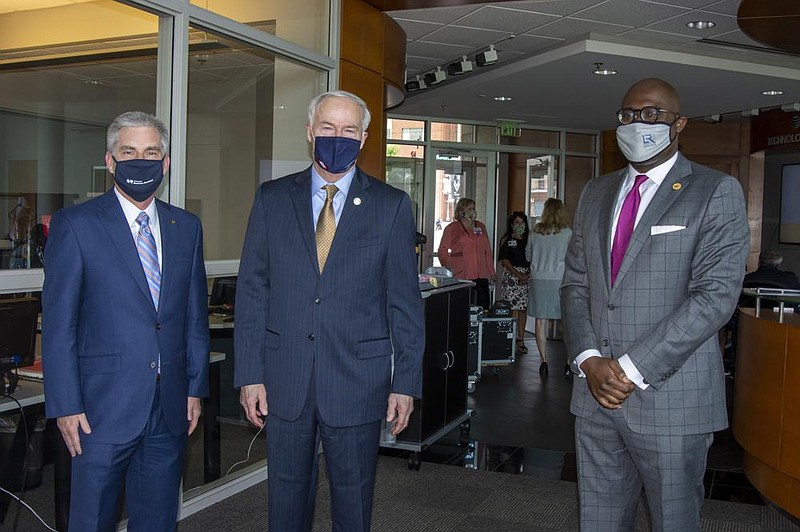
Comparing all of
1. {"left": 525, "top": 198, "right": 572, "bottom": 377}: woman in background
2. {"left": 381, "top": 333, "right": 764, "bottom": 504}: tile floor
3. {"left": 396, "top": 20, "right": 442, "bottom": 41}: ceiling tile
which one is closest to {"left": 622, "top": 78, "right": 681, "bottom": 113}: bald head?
{"left": 381, "top": 333, "right": 764, "bottom": 504}: tile floor

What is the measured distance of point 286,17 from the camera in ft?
15.5

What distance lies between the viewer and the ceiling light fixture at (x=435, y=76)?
8.89 metres

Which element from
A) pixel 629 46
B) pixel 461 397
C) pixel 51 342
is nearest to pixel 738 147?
pixel 629 46

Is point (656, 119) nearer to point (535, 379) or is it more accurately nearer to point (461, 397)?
point (461, 397)

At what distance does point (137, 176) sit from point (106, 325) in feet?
1.56

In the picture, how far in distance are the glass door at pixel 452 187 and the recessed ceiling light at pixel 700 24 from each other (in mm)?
5620

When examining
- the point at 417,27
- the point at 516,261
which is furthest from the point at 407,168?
the point at 417,27

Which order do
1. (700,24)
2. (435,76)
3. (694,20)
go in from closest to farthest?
(694,20)
(700,24)
(435,76)

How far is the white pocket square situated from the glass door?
9806 mm

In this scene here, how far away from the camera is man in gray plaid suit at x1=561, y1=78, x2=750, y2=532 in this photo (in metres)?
2.20

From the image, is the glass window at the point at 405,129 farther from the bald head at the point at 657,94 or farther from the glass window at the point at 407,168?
the bald head at the point at 657,94

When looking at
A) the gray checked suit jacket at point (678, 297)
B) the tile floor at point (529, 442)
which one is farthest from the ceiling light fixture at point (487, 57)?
the gray checked suit jacket at point (678, 297)

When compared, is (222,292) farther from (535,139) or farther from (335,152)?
(535,139)

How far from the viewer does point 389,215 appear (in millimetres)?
2455
